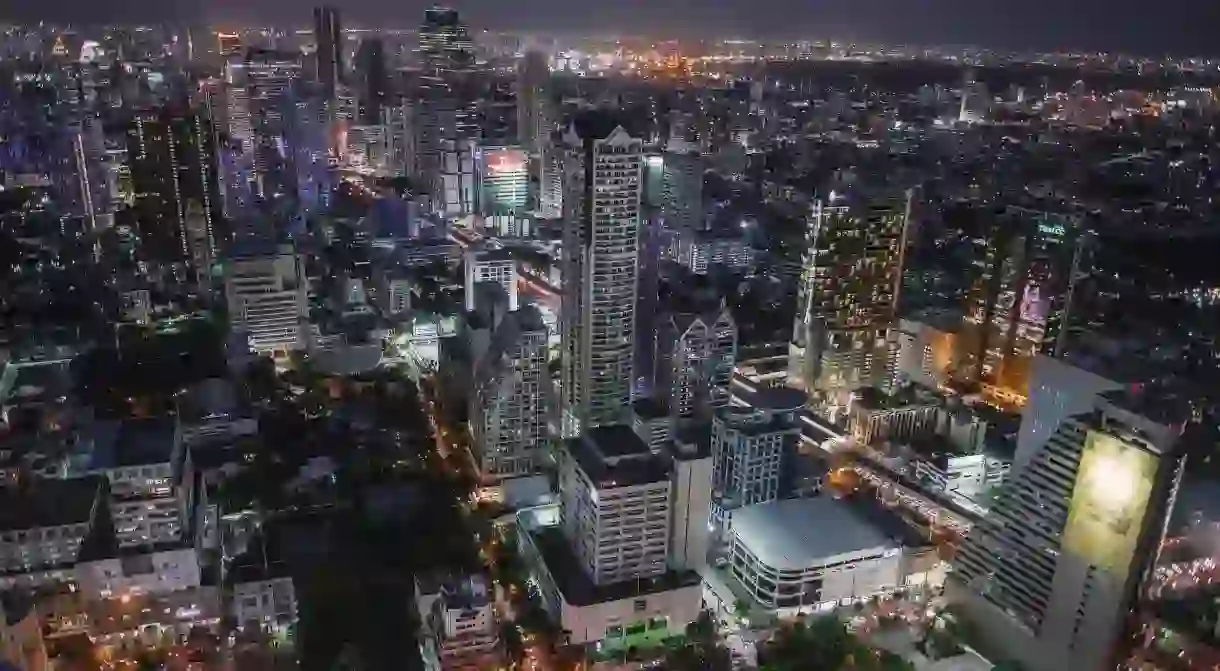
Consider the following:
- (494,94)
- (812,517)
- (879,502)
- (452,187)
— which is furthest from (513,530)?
(494,94)

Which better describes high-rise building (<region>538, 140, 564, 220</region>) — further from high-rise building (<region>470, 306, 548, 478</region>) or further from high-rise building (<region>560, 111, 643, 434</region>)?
high-rise building (<region>470, 306, 548, 478</region>)

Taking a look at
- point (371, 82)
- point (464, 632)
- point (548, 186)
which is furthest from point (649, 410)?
point (371, 82)

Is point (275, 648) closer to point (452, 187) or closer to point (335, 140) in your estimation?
point (452, 187)

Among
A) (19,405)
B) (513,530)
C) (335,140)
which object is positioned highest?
(335,140)

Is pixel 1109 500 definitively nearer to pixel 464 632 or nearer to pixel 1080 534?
pixel 1080 534

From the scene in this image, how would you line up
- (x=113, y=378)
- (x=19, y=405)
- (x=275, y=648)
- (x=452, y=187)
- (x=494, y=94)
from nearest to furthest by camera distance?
1. (x=275, y=648)
2. (x=19, y=405)
3. (x=113, y=378)
4. (x=452, y=187)
5. (x=494, y=94)

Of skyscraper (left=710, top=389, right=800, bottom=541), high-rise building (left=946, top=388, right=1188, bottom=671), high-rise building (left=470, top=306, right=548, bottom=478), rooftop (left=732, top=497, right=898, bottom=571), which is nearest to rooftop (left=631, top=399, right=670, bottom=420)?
skyscraper (left=710, top=389, right=800, bottom=541)
